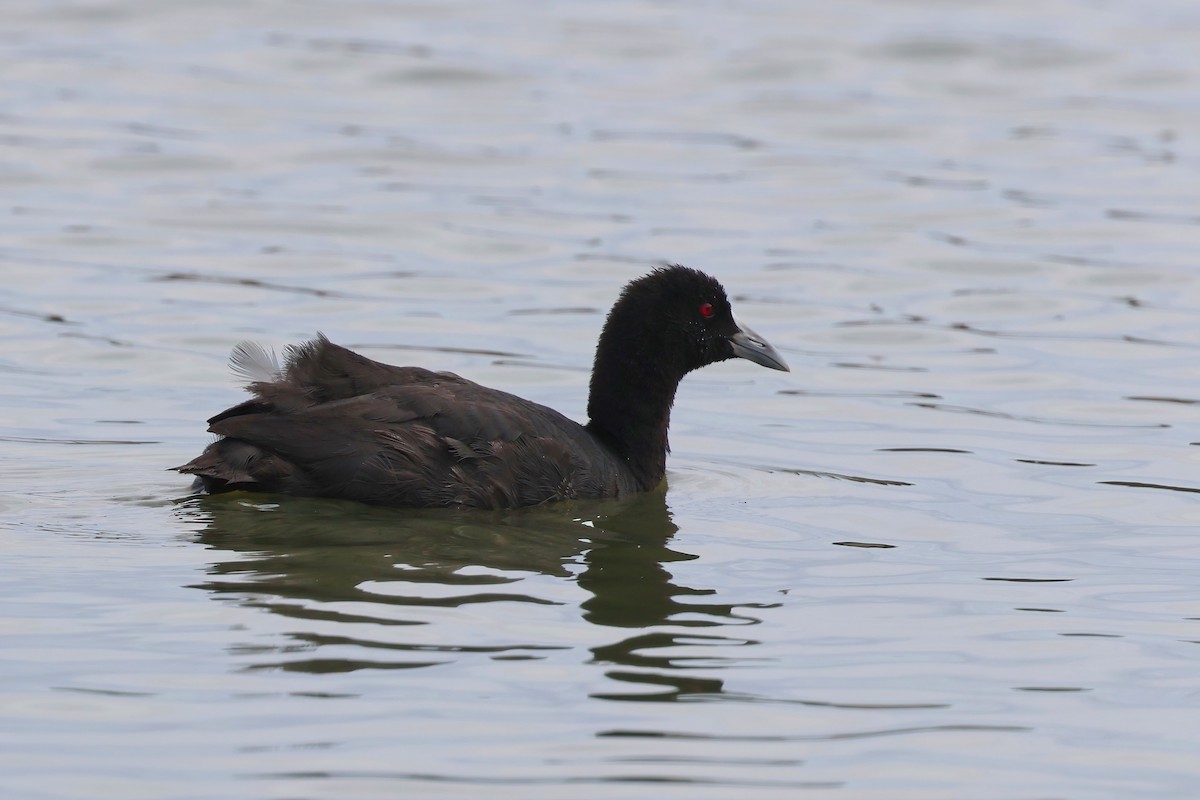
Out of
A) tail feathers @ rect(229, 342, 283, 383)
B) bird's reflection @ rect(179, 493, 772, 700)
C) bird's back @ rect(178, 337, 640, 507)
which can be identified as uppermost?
tail feathers @ rect(229, 342, 283, 383)

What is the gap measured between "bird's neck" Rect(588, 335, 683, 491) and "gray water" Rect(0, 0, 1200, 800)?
0.35 metres

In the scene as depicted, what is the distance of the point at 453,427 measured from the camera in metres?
8.68

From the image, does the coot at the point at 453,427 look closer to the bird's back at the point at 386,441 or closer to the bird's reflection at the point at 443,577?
the bird's back at the point at 386,441

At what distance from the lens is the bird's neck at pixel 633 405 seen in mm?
9742

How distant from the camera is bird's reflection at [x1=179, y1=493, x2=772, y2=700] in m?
6.55

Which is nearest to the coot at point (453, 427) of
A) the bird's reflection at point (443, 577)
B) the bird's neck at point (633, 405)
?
the bird's neck at point (633, 405)

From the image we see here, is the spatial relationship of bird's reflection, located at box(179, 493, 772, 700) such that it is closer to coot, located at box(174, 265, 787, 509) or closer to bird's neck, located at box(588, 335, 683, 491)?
coot, located at box(174, 265, 787, 509)

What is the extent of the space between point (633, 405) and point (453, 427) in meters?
1.39

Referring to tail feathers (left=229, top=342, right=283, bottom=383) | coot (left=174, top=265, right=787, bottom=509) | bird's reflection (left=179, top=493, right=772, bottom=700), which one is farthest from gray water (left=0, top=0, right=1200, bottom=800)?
tail feathers (left=229, top=342, right=283, bottom=383)

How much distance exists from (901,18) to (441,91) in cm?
758

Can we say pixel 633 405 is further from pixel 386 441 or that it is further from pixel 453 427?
pixel 386 441

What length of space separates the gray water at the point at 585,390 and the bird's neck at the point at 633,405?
35 centimetres

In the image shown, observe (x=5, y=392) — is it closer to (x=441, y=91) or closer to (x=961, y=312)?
(x=961, y=312)

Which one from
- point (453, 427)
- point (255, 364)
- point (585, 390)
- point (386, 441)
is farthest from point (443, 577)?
point (585, 390)
